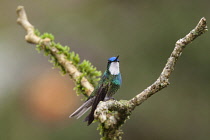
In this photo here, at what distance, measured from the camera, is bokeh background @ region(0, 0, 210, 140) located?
822 centimetres

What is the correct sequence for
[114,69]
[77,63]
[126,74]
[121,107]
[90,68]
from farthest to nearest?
[126,74], [114,69], [77,63], [90,68], [121,107]

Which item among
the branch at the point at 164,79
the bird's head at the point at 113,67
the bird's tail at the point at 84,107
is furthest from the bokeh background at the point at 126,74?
the branch at the point at 164,79

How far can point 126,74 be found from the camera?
8469 millimetres

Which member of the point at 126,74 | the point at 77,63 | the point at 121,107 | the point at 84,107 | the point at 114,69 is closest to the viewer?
the point at 121,107

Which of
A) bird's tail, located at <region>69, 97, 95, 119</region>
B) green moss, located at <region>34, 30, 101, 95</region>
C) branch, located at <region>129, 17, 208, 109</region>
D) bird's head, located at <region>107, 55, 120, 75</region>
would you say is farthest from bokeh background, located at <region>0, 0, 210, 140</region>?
branch, located at <region>129, 17, 208, 109</region>

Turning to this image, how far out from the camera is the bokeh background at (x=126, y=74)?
8.22m

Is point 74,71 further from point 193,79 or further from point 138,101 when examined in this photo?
point 193,79

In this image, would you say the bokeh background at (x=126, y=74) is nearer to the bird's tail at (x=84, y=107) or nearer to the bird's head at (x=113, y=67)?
the bird's head at (x=113, y=67)

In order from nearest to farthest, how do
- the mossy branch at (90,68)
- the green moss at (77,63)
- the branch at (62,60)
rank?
the mossy branch at (90,68)
the branch at (62,60)
the green moss at (77,63)

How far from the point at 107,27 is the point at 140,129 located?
2.99 m

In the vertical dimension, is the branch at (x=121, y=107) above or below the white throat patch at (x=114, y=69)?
below

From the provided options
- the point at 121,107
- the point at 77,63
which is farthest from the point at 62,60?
the point at 121,107

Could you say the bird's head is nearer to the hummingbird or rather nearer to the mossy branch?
the hummingbird

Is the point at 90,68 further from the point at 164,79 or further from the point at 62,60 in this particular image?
the point at 164,79
